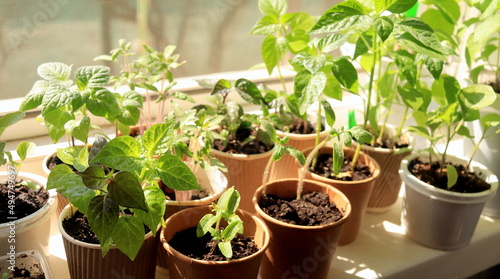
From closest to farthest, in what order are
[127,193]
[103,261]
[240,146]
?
[127,193]
[103,261]
[240,146]

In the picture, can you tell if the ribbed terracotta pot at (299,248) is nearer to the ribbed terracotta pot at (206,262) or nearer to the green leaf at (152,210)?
the ribbed terracotta pot at (206,262)

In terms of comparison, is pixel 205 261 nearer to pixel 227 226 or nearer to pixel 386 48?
pixel 227 226

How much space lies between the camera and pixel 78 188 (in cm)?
75

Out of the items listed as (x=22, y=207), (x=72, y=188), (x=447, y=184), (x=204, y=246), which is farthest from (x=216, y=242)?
(x=447, y=184)

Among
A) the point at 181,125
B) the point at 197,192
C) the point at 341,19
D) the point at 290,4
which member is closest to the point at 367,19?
the point at 341,19

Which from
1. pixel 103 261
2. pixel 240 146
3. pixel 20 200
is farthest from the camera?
pixel 240 146

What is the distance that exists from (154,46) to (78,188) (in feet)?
1.99

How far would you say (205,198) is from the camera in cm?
97

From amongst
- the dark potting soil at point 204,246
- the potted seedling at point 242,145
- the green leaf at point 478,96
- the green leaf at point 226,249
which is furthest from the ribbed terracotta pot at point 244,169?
the green leaf at point 478,96

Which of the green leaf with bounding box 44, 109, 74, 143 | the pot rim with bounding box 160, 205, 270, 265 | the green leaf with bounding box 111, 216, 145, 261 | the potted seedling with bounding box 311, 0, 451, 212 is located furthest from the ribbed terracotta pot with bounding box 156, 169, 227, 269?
the potted seedling with bounding box 311, 0, 451, 212

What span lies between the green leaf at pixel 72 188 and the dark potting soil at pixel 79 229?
4.2 inches

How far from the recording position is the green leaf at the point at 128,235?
0.73 m

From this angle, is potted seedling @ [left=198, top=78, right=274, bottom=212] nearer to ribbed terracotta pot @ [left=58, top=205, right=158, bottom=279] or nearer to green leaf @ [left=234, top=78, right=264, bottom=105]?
green leaf @ [left=234, top=78, right=264, bottom=105]

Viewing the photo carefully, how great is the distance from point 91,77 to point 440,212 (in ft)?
2.54
